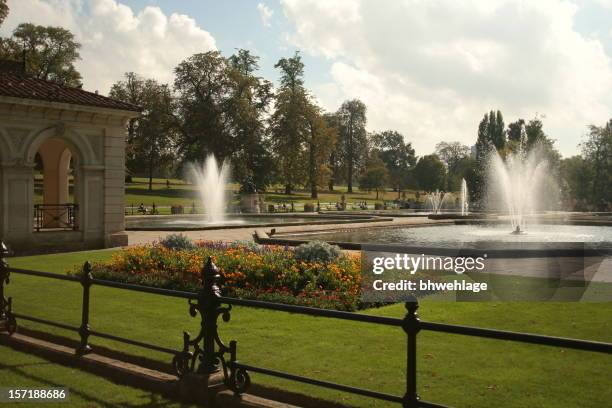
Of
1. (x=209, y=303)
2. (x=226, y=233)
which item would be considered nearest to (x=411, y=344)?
(x=209, y=303)

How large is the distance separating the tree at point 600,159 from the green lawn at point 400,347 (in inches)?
2931

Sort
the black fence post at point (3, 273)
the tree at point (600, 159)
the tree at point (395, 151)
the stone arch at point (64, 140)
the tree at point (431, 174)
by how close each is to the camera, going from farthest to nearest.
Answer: the tree at point (395, 151) < the tree at point (431, 174) < the tree at point (600, 159) < the stone arch at point (64, 140) < the black fence post at point (3, 273)

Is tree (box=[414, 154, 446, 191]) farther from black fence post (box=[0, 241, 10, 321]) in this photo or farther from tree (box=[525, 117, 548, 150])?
black fence post (box=[0, 241, 10, 321])

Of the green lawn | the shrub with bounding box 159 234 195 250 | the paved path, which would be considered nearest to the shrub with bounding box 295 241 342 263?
the green lawn

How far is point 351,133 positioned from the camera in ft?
328

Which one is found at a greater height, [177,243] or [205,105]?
[205,105]

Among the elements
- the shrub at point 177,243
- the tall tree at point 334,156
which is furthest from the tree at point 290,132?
the shrub at point 177,243

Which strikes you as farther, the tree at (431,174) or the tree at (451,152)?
the tree at (451,152)

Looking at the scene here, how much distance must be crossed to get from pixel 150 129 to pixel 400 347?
6356cm

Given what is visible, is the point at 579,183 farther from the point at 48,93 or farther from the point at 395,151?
the point at 48,93

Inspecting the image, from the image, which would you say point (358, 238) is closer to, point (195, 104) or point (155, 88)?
point (195, 104)

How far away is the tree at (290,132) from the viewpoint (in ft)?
228

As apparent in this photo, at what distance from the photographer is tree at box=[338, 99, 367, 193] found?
326ft

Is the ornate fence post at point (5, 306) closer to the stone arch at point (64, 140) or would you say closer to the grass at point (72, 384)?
the grass at point (72, 384)
